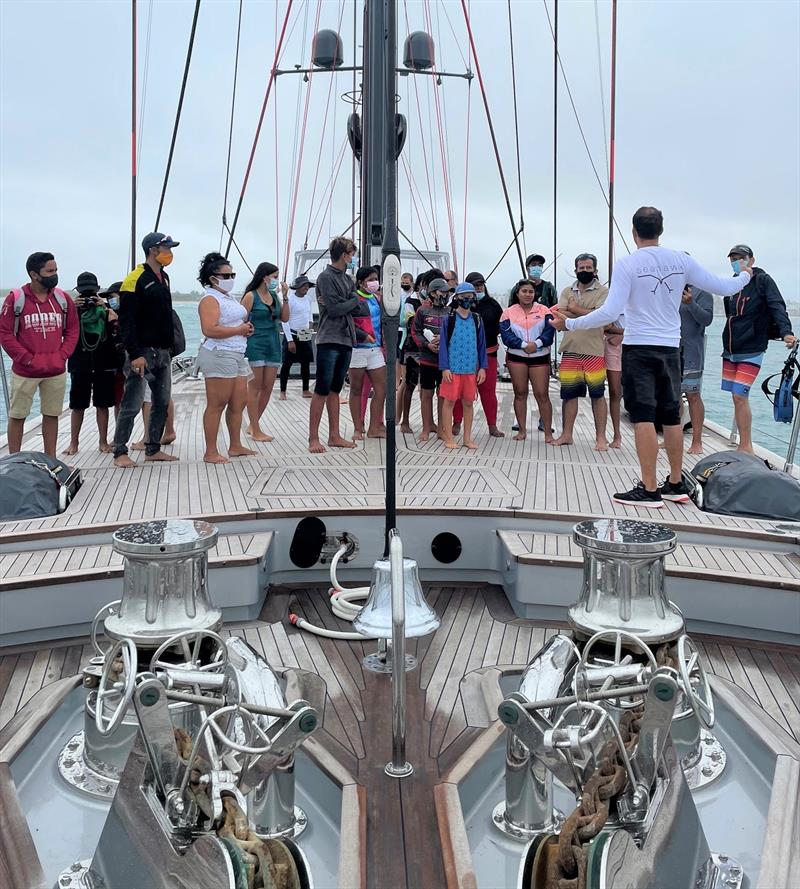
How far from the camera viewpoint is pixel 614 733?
1854mm

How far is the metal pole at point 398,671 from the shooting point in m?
2.42

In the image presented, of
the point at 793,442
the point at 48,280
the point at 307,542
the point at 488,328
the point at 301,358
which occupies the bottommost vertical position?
the point at 307,542

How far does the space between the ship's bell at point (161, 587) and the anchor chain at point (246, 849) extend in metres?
0.54

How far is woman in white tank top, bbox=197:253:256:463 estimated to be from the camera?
537 centimetres

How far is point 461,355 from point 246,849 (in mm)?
4566

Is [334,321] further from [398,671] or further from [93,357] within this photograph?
[398,671]

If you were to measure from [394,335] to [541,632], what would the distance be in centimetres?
145

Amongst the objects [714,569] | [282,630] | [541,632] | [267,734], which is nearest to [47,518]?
[282,630]

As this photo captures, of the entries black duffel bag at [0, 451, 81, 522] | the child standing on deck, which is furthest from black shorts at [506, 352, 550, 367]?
black duffel bag at [0, 451, 81, 522]

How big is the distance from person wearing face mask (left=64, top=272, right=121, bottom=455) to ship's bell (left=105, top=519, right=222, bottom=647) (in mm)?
3618

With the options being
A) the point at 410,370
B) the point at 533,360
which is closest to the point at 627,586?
the point at 533,360

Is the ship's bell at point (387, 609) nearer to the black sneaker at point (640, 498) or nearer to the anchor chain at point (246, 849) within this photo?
the anchor chain at point (246, 849)

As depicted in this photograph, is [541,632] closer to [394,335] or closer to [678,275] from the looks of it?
[394,335]

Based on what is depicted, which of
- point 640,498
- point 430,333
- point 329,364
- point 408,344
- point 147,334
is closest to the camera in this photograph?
point 640,498
